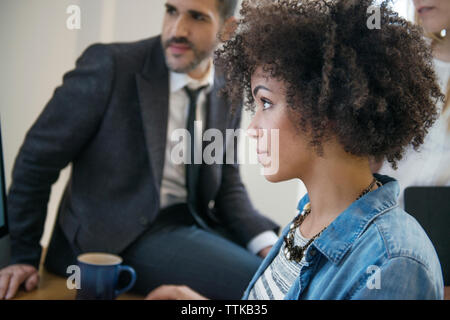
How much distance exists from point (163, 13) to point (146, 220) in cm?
43

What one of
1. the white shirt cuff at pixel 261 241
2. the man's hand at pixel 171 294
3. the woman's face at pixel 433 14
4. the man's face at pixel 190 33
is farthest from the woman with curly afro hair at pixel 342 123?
the white shirt cuff at pixel 261 241

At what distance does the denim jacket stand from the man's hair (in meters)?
0.60

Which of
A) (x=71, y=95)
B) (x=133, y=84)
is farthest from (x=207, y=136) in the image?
(x=71, y=95)

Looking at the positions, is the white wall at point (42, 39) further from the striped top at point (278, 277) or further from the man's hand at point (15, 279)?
the striped top at point (278, 277)

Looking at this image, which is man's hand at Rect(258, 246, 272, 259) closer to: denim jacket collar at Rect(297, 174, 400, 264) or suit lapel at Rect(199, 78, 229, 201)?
suit lapel at Rect(199, 78, 229, 201)

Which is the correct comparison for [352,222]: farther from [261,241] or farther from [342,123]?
[261,241]

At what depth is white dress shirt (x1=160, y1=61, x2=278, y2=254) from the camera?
1.09m

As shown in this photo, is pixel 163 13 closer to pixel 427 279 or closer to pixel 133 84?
pixel 133 84

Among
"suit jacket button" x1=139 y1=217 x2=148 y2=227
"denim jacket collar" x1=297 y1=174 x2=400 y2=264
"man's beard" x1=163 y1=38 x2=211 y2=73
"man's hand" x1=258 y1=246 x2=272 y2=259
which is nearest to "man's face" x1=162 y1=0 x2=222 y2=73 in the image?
"man's beard" x1=163 y1=38 x2=211 y2=73

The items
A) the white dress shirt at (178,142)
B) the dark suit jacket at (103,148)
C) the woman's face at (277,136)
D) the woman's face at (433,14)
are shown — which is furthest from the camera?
the white dress shirt at (178,142)

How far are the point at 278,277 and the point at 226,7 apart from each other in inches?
25.0

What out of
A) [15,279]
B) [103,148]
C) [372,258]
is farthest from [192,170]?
[372,258]

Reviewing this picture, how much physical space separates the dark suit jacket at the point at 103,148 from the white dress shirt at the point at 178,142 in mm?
36

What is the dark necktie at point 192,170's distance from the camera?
110 centimetres
